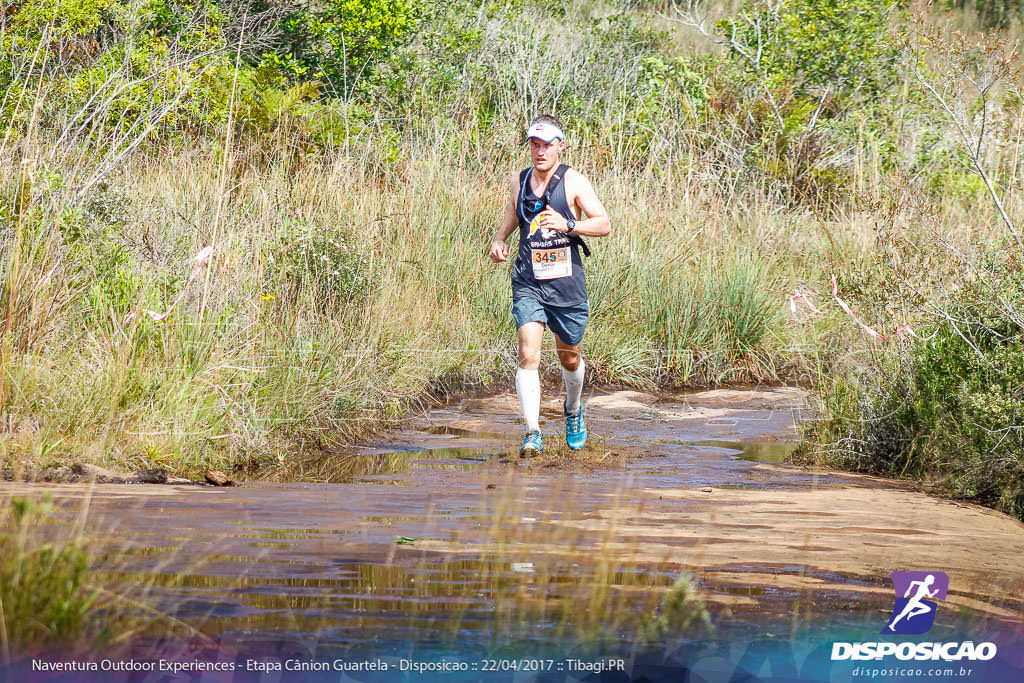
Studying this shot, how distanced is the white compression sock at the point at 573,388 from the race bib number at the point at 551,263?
743 millimetres

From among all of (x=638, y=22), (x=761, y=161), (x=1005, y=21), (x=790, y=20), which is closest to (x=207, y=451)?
(x=761, y=161)

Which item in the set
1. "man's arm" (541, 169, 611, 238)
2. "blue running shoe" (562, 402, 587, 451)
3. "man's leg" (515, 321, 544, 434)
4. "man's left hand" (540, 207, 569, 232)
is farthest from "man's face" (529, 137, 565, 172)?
"blue running shoe" (562, 402, 587, 451)

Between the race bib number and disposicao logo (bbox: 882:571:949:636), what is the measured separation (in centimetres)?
356

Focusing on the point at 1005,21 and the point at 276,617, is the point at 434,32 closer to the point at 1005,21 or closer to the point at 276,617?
the point at 276,617

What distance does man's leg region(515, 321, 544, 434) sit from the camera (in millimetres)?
7957

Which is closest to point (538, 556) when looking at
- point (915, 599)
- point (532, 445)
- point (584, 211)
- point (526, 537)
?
point (526, 537)

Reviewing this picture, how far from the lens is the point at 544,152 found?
795 centimetres

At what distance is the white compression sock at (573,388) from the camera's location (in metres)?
8.40

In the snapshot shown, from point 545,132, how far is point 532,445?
6.71 feet

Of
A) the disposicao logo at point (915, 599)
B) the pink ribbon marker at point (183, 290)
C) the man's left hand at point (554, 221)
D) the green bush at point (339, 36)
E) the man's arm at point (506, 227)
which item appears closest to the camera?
the disposicao logo at point (915, 599)

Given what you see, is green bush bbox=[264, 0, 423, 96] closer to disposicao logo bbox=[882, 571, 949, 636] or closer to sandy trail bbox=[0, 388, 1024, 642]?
sandy trail bbox=[0, 388, 1024, 642]

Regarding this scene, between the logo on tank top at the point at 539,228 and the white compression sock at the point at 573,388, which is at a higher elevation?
the logo on tank top at the point at 539,228

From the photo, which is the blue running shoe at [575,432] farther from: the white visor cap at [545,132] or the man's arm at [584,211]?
the white visor cap at [545,132]

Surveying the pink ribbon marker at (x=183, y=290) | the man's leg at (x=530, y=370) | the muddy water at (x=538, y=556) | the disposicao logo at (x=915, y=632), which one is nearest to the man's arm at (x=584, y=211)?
the man's leg at (x=530, y=370)
